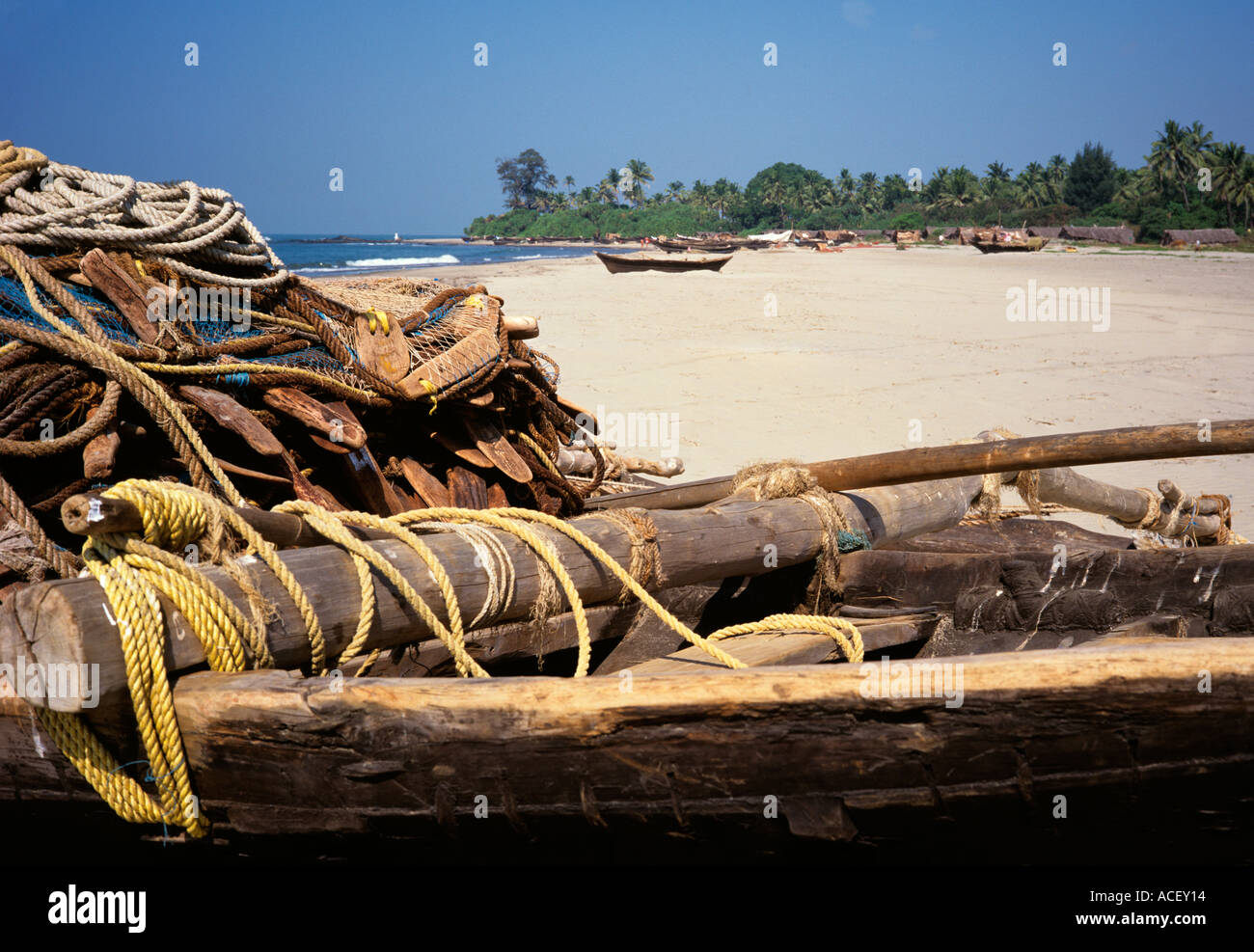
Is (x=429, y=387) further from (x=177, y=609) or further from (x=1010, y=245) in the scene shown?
(x=1010, y=245)

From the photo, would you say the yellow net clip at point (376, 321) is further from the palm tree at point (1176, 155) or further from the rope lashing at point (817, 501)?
the palm tree at point (1176, 155)

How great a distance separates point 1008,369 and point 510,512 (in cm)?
1010

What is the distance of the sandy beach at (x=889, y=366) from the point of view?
834 cm

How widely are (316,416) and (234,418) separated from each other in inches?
9.3

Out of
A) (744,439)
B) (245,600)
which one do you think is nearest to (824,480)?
(245,600)

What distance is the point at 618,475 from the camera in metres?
4.75

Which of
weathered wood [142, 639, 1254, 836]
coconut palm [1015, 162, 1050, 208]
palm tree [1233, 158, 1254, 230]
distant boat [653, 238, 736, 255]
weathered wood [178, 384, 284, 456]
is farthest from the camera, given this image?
coconut palm [1015, 162, 1050, 208]

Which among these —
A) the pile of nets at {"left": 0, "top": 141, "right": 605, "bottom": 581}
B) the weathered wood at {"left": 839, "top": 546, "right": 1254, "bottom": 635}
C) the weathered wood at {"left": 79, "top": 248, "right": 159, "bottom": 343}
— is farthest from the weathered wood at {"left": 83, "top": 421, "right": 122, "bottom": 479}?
the weathered wood at {"left": 839, "top": 546, "right": 1254, "bottom": 635}

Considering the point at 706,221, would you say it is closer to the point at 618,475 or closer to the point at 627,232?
the point at 627,232

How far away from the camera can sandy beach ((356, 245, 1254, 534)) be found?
8.34 meters

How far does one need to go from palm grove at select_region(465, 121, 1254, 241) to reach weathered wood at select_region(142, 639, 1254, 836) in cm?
1793

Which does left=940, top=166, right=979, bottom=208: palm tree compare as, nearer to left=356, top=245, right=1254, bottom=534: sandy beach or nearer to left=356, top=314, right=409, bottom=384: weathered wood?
left=356, top=245, right=1254, bottom=534: sandy beach

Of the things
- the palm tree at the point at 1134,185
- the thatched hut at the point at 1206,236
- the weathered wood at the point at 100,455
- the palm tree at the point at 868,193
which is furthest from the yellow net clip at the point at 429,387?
the palm tree at the point at 868,193
